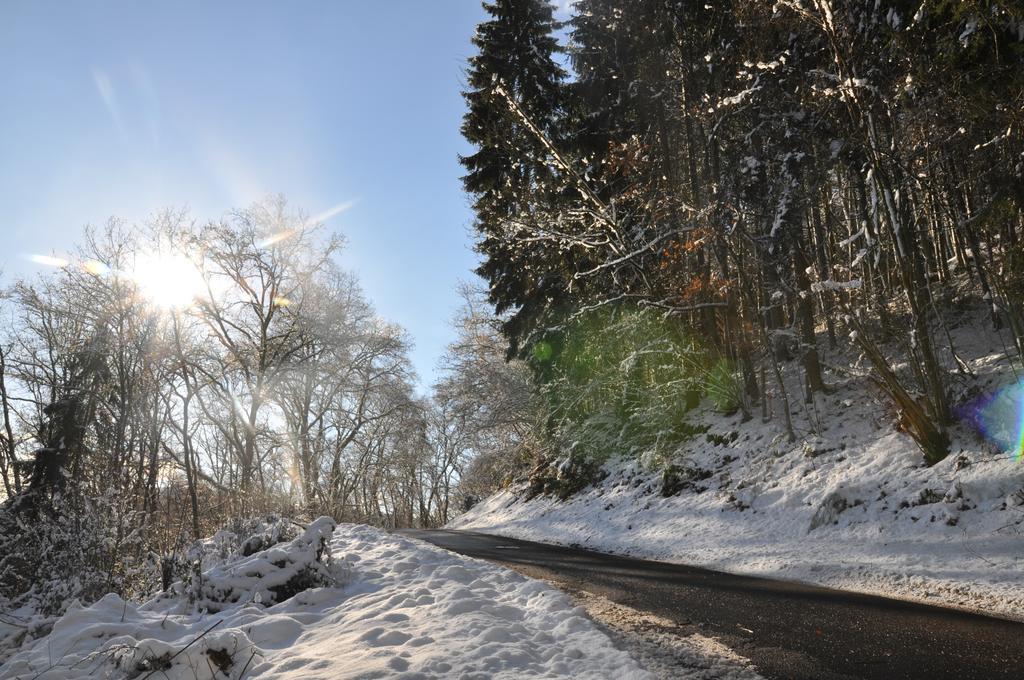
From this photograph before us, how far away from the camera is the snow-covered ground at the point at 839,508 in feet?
19.2

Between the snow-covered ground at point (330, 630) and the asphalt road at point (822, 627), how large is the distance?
3.15ft

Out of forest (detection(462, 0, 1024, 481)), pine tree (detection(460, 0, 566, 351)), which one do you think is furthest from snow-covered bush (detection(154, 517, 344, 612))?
pine tree (detection(460, 0, 566, 351))

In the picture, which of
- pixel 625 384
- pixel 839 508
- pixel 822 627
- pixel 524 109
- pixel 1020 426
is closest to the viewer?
pixel 822 627

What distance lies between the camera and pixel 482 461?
29625mm

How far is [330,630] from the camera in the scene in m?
5.11

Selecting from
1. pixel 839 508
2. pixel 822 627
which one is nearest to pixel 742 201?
pixel 839 508

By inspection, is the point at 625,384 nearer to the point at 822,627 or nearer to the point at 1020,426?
the point at 1020,426

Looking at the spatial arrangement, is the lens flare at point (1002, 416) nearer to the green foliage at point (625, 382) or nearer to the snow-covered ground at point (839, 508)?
the snow-covered ground at point (839, 508)

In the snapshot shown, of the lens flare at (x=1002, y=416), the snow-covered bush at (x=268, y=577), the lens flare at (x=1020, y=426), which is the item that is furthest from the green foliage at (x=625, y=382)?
the snow-covered bush at (x=268, y=577)

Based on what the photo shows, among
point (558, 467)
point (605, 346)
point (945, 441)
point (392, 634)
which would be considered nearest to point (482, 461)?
point (558, 467)

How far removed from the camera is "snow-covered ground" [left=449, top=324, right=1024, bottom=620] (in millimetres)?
5852

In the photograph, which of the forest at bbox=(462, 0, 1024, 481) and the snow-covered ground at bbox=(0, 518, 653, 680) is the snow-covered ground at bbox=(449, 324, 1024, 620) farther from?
the snow-covered ground at bbox=(0, 518, 653, 680)

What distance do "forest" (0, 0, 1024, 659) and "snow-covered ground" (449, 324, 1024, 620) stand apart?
0.62 metres

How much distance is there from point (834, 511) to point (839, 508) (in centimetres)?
8
